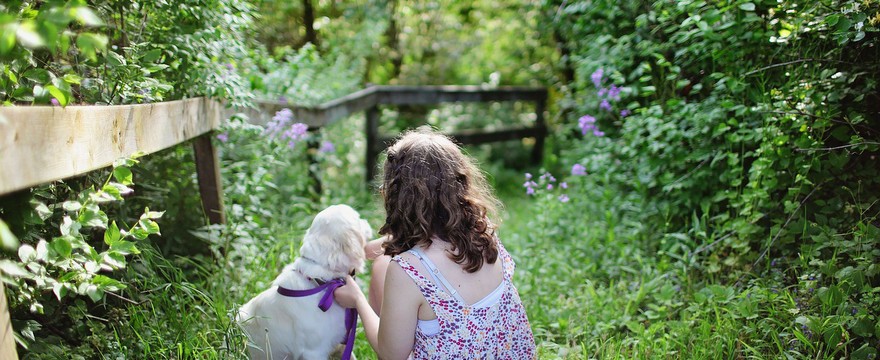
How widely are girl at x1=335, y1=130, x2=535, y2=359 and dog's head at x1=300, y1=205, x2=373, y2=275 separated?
213 millimetres

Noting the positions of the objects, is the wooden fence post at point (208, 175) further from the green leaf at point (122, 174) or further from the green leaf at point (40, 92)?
the green leaf at point (40, 92)

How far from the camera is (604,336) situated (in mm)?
2875

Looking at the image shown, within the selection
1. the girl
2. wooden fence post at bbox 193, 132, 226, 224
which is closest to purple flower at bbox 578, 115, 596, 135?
the girl

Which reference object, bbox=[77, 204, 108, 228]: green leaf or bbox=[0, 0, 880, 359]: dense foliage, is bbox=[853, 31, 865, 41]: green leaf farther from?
bbox=[77, 204, 108, 228]: green leaf

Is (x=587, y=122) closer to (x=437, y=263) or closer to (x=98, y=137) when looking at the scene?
(x=437, y=263)

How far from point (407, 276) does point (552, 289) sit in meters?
1.63

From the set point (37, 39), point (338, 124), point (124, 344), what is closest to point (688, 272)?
point (124, 344)

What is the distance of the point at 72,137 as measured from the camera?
1.54 metres

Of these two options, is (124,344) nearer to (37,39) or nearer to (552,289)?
(37,39)

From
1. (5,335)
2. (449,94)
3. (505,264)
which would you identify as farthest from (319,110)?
(5,335)

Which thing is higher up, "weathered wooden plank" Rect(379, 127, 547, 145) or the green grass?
the green grass

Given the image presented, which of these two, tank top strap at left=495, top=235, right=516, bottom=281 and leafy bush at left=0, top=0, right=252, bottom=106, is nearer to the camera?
leafy bush at left=0, top=0, right=252, bottom=106

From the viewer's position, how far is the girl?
2111 mm

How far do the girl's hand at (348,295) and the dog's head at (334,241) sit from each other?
61mm
